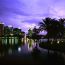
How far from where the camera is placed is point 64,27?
4988 centimetres

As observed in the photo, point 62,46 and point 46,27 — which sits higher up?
point 46,27

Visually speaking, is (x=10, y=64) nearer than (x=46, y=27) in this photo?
Yes

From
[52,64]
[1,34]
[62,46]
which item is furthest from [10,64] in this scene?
[1,34]

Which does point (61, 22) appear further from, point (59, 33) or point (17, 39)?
point (17, 39)

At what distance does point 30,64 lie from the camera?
16.3 metres

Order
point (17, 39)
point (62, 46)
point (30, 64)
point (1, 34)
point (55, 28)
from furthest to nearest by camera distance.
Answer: point (17, 39), point (1, 34), point (55, 28), point (62, 46), point (30, 64)

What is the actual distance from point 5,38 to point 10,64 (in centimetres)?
9597

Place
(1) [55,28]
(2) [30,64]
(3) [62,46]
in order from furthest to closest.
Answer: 1. (1) [55,28]
2. (3) [62,46]
3. (2) [30,64]

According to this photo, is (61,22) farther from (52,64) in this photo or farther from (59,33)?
(52,64)

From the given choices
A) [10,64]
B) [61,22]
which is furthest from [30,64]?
[61,22]

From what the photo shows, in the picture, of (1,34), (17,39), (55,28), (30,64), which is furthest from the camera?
(17,39)

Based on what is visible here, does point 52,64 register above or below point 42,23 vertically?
below

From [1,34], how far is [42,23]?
62148 mm

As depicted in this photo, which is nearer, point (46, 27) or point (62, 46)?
point (62, 46)
